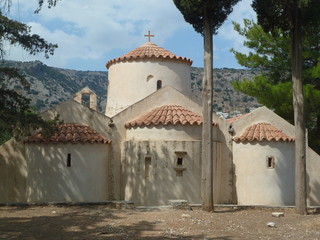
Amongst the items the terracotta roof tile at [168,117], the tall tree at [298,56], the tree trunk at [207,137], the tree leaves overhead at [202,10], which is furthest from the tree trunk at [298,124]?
the terracotta roof tile at [168,117]

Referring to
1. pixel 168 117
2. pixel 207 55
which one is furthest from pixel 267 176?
pixel 207 55

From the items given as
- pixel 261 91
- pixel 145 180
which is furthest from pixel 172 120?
pixel 261 91

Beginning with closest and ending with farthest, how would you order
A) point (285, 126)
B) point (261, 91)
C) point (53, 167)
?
point (53, 167)
point (285, 126)
point (261, 91)

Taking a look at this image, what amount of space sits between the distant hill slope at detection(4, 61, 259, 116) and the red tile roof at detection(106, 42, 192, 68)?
Answer: 162ft

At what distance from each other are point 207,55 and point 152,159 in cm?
436

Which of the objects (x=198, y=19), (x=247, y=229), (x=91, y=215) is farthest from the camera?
(x=198, y=19)

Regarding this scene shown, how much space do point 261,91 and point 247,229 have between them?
40.7 feet

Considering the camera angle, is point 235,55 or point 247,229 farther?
point 235,55

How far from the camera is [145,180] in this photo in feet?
49.1

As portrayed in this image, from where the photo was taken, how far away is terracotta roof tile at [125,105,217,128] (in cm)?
1509

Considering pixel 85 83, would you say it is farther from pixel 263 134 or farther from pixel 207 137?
pixel 207 137

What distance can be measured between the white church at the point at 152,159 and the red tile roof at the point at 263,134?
0.13 feet

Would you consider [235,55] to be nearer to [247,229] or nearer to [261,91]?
[261,91]

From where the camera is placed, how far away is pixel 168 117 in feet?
Result: 50.6
